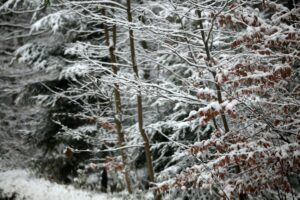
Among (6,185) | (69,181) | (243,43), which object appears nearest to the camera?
(243,43)

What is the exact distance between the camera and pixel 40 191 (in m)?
10.5

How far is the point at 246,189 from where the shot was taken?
16.3 ft

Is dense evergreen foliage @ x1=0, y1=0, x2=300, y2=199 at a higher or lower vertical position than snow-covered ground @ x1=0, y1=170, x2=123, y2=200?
higher

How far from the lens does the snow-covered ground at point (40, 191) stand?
968 cm

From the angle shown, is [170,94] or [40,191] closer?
[170,94]

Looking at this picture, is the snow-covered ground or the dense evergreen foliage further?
the snow-covered ground

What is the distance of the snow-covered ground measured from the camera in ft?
31.8

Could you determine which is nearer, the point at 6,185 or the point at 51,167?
the point at 6,185

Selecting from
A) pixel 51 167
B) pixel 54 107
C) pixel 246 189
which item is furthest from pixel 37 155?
pixel 246 189

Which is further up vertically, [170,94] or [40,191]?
[170,94]

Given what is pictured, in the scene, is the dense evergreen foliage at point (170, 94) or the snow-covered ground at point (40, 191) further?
the snow-covered ground at point (40, 191)

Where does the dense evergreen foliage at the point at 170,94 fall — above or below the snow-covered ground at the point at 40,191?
above

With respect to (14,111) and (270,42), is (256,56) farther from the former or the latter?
(14,111)

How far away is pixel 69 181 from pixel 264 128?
428 inches
